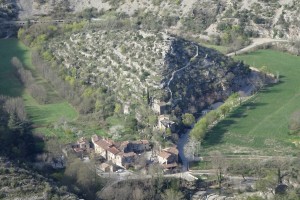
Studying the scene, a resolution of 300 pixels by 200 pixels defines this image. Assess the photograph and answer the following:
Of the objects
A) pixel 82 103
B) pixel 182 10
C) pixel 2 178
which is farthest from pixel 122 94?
pixel 182 10

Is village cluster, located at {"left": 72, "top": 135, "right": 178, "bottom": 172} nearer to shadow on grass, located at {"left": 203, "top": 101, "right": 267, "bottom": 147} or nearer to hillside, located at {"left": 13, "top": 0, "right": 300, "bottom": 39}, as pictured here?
shadow on grass, located at {"left": 203, "top": 101, "right": 267, "bottom": 147}

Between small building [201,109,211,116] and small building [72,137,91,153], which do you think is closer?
small building [72,137,91,153]

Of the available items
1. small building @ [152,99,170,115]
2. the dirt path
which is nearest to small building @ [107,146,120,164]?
small building @ [152,99,170,115]

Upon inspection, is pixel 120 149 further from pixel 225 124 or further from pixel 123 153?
pixel 225 124

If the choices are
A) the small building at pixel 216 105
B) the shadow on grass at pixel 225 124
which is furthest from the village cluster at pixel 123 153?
the small building at pixel 216 105

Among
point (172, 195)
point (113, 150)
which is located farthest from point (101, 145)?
point (172, 195)
